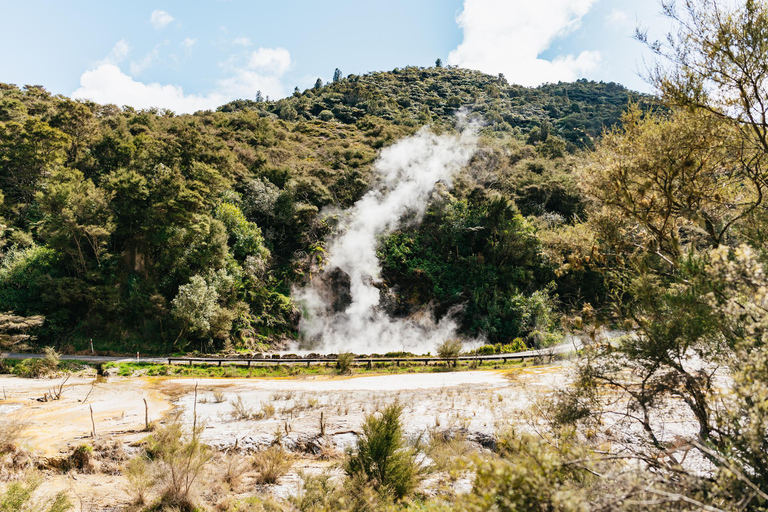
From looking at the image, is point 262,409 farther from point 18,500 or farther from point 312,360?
point 312,360

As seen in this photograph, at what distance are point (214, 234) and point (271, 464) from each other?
1825 cm

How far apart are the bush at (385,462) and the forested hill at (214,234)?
15.9 metres

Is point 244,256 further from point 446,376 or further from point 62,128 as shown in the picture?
point 62,128

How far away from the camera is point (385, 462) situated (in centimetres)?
703

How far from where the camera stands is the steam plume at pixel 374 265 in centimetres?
2414

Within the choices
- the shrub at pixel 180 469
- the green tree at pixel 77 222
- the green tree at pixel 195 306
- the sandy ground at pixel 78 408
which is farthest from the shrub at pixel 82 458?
the green tree at pixel 77 222

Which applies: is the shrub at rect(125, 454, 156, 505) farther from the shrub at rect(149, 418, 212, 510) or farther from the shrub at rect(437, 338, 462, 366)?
the shrub at rect(437, 338, 462, 366)

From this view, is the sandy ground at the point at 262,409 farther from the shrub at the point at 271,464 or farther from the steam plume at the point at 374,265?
the steam plume at the point at 374,265

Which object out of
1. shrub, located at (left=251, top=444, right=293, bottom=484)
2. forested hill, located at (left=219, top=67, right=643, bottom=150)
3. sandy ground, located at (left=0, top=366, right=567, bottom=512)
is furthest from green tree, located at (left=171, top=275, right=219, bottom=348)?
forested hill, located at (left=219, top=67, right=643, bottom=150)

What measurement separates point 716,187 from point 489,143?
37.7 meters

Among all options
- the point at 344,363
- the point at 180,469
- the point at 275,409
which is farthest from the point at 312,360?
the point at 180,469

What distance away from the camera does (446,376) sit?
17.0 m

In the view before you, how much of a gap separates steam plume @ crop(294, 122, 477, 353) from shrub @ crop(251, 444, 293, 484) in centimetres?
1441

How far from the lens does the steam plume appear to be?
24.1 metres
